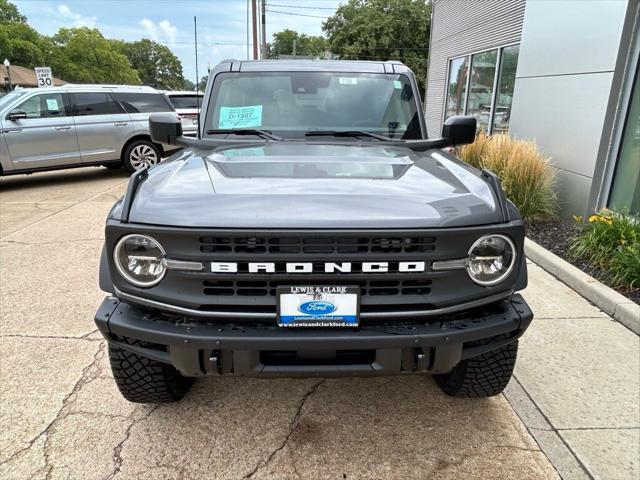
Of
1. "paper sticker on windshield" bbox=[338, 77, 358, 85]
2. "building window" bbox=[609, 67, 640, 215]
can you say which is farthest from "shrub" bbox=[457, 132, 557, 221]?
"paper sticker on windshield" bbox=[338, 77, 358, 85]

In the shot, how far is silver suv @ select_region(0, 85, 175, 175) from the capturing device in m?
8.89

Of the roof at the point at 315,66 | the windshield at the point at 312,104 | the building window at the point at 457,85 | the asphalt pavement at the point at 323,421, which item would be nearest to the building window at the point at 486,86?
the building window at the point at 457,85

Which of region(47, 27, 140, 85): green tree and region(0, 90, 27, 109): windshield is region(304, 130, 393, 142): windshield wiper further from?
region(47, 27, 140, 85): green tree

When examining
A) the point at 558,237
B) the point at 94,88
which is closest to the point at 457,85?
the point at 558,237

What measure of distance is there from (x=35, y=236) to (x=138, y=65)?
103749 millimetres

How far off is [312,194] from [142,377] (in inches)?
51.5

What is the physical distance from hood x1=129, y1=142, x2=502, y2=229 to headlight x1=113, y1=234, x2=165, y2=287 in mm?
93

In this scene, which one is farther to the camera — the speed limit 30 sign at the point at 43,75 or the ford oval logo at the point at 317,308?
the speed limit 30 sign at the point at 43,75

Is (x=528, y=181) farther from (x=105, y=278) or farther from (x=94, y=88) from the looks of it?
(x=94, y=88)

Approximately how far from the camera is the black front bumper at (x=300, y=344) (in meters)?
1.94

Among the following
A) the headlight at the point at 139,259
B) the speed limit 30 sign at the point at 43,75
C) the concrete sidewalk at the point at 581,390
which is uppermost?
the speed limit 30 sign at the point at 43,75

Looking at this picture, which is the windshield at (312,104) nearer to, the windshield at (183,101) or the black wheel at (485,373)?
the black wheel at (485,373)

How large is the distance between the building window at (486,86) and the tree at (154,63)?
90983 mm

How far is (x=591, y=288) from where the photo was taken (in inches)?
164
